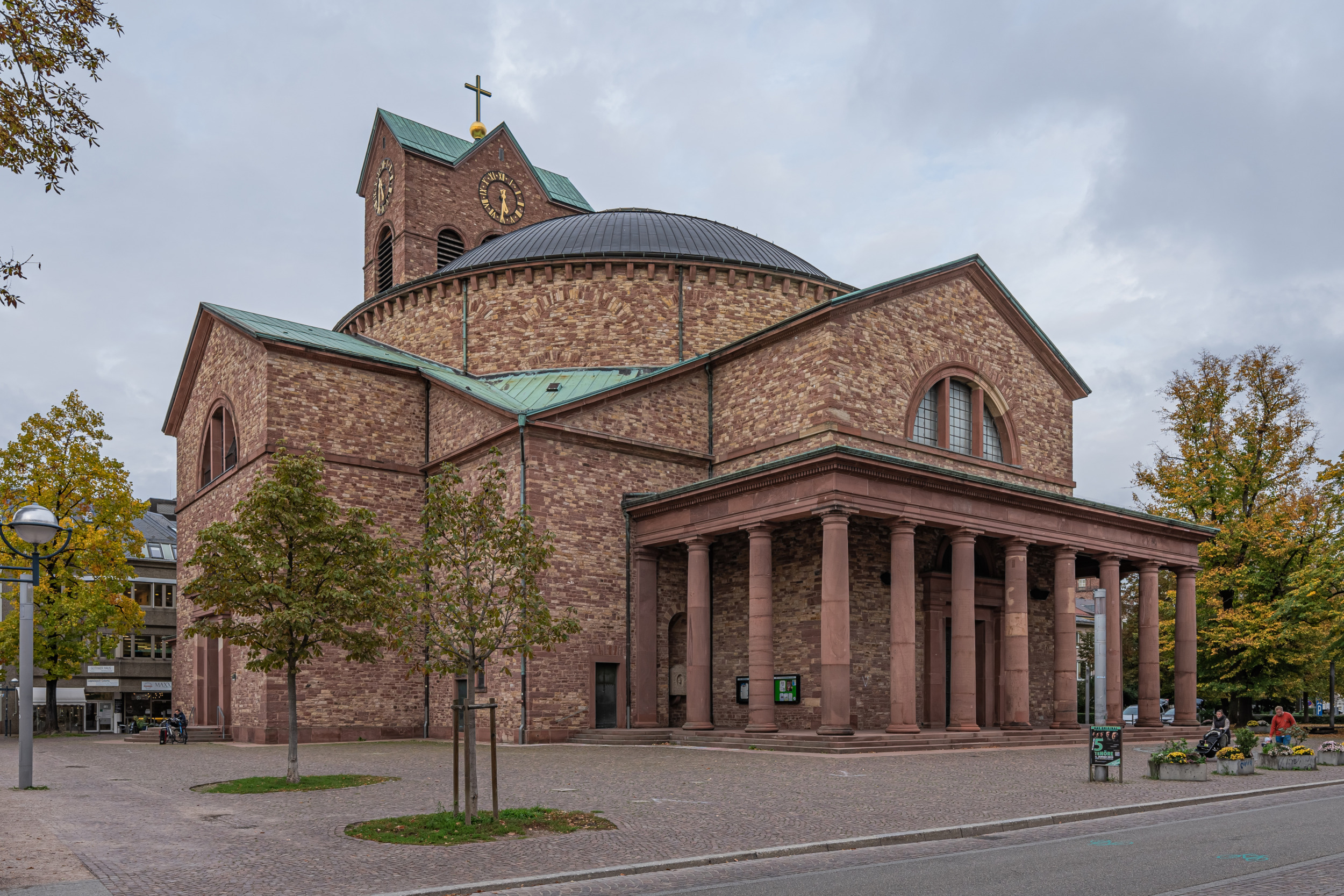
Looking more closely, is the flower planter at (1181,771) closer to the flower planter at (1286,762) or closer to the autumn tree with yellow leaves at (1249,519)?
the flower planter at (1286,762)

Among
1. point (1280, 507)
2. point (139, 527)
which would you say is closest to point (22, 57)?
point (1280, 507)

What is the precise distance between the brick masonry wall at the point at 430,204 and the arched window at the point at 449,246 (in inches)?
8.5

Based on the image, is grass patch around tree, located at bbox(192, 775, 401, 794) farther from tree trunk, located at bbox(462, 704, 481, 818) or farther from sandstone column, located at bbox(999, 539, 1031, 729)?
sandstone column, located at bbox(999, 539, 1031, 729)

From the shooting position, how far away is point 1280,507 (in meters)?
37.3

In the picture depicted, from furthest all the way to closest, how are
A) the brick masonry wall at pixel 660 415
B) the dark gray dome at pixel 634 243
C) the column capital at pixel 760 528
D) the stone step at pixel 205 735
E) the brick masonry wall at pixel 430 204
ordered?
the brick masonry wall at pixel 430 204 → the dark gray dome at pixel 634 243 → the stone step at pixel 205 735 → the brick masonry wall at pixel 660 415 → the column capital at pixel 760 528

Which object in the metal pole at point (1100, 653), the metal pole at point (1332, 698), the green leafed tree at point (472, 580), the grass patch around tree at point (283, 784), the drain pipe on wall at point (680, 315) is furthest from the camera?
the metal pole at point (1332, 698)

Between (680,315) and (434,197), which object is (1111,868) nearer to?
(680,315)

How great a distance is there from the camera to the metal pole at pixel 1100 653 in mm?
20016

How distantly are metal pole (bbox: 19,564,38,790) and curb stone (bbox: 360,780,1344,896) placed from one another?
37.3 ft

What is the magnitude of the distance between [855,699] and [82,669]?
164 ft

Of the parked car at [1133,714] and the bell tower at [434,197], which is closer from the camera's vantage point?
the bell tower at [434,197]

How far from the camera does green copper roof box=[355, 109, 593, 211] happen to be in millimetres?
46156

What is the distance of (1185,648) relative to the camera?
105 ft

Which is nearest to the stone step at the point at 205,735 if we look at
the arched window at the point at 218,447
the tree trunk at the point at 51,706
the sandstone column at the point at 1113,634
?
the arched window at the point at 218,447
